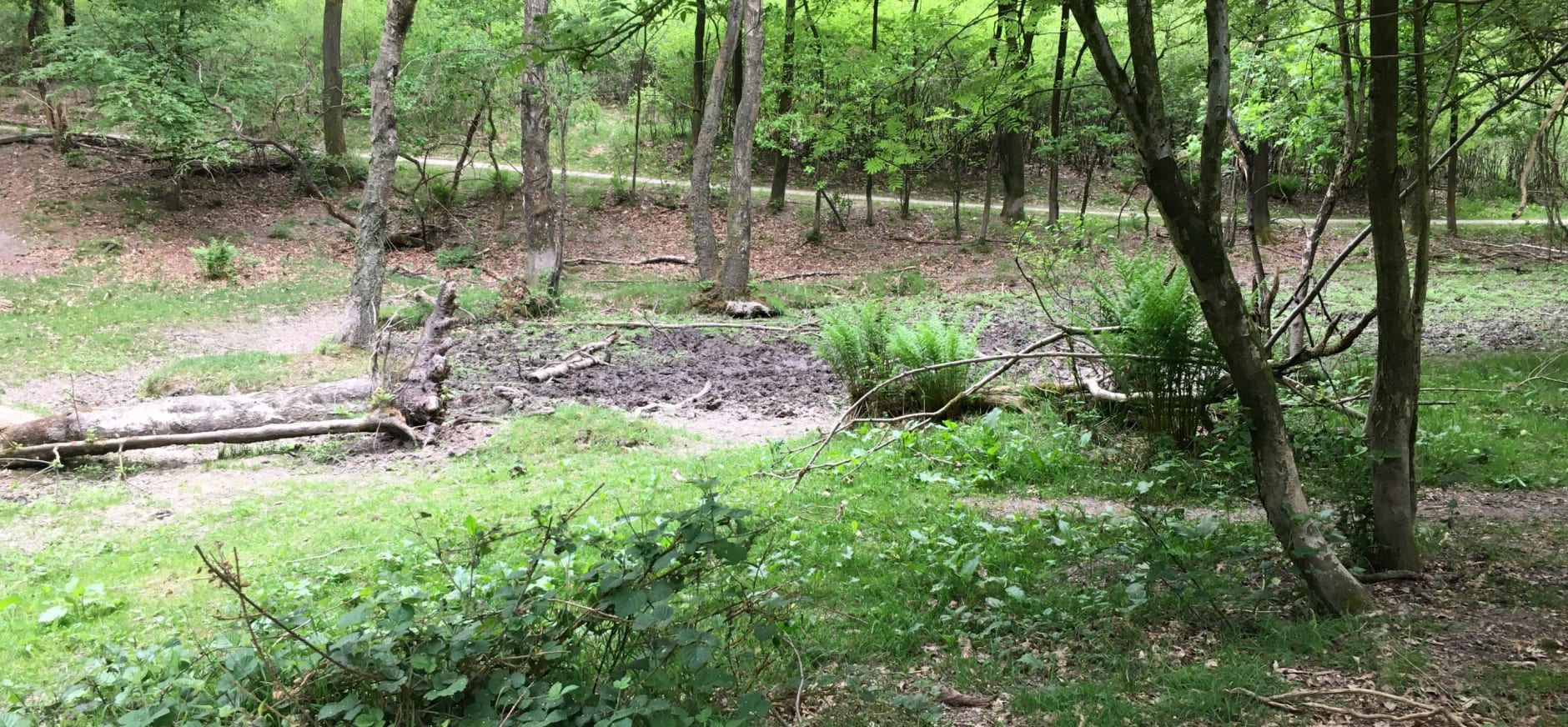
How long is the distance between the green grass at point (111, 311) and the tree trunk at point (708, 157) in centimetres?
815

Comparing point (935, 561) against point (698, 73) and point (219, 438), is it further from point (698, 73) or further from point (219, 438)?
point (698, 73)

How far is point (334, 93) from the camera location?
23.4m

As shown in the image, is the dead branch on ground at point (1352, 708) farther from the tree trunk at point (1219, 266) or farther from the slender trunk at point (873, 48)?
the slender trunk at point (873, 48)

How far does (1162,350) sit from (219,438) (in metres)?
8.57

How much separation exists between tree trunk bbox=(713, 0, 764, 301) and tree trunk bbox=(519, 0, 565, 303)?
11.4ft

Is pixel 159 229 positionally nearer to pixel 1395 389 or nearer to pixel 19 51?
pixel 19 51

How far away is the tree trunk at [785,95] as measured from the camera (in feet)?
74.3

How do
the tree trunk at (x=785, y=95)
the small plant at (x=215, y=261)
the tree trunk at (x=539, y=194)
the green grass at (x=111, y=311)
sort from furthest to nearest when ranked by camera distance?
the tree trunk at (x=785, y=95), the small plant at (x=215, y=261), the tree trunk at (x=539, y=194), the green grass at (x=111, y=311)

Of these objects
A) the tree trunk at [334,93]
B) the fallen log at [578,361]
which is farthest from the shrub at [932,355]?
the tree trunk at [334,93]

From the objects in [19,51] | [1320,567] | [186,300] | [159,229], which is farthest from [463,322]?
[19,51]

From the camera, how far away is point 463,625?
2770 mm

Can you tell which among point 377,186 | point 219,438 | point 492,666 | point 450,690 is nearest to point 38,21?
point 377,186

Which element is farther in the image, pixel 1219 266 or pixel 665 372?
pixel 665 372

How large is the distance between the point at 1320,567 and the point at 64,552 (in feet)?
24.0
